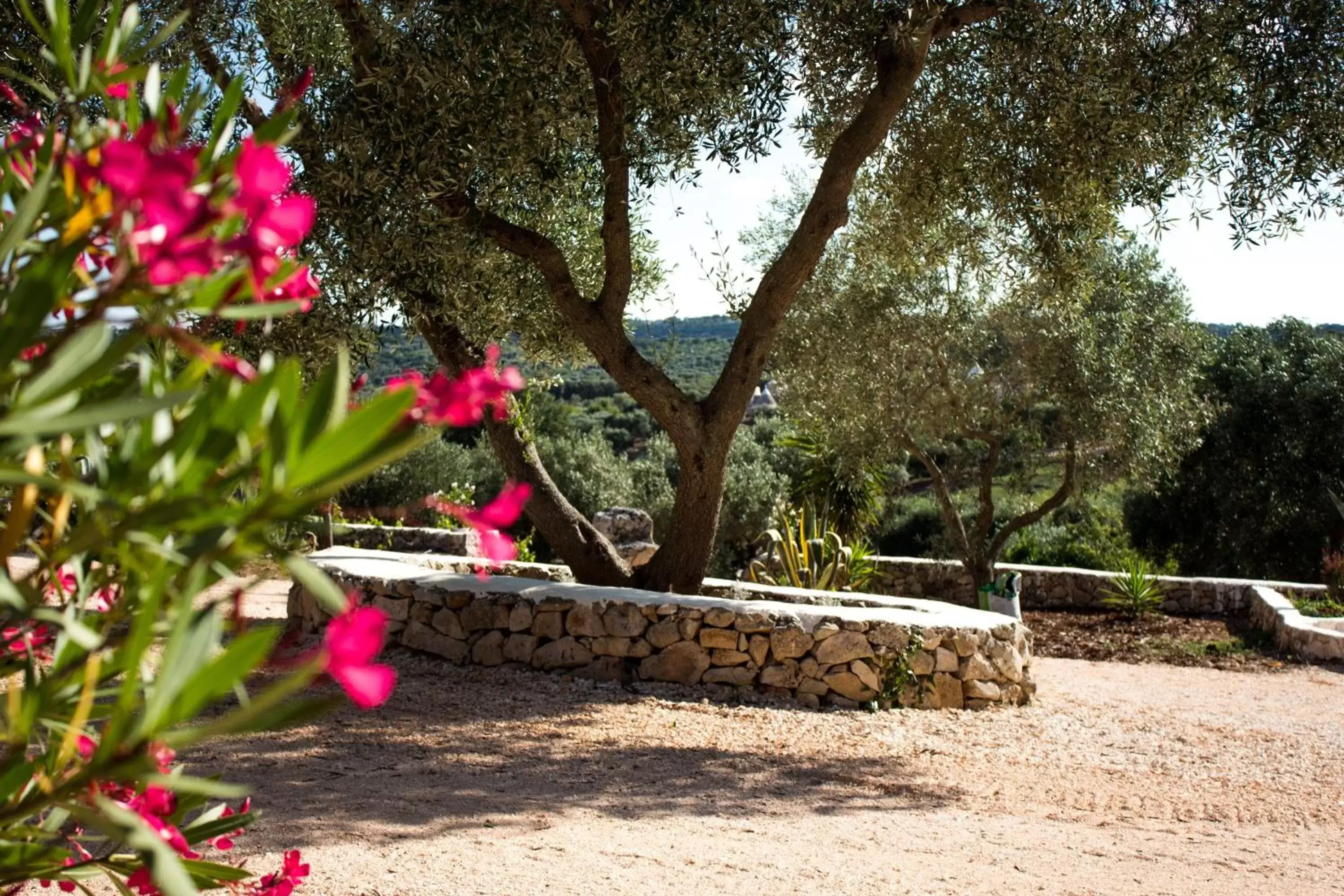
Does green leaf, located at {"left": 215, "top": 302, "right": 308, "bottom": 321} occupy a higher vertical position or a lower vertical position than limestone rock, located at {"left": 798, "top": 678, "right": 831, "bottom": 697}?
higher

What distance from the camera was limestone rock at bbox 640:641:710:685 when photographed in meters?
6.99

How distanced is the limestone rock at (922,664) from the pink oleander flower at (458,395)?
6.16 meters

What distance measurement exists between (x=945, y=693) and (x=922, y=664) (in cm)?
24

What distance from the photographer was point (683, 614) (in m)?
6.99

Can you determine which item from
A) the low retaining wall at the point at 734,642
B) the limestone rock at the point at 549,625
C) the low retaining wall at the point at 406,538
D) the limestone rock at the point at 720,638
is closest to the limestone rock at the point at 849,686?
the low retaining wall at the point at 734,642

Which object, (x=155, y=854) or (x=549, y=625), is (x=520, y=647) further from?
(x=155, y=854)

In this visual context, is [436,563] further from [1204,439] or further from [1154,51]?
[1204,439]

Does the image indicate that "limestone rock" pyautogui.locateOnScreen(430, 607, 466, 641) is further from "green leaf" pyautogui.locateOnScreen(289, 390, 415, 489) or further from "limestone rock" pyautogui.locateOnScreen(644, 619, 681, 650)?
"green leaf" pyautogui.locateOnScreen(289, 390, 415, 489)

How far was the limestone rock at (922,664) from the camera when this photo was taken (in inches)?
276

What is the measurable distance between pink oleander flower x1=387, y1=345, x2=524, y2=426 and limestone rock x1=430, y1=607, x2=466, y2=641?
6.41 m

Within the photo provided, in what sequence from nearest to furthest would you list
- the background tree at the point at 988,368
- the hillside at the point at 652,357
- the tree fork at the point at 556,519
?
the tree fork at the point at 556,519 → the hillside at the point at 652,357 → the background tree at the point at 988,368

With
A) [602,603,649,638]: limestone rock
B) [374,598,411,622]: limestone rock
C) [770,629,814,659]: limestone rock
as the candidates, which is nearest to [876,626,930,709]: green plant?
[770,629,814,659]: limestone rock

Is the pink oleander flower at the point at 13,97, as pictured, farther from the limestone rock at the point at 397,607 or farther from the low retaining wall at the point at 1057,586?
the low retaining wall at the point at 1057,586

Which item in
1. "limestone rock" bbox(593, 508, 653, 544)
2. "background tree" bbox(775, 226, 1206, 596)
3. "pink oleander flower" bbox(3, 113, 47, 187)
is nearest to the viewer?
"pink oleander flower" bbox(3, 113, 47, 187)
